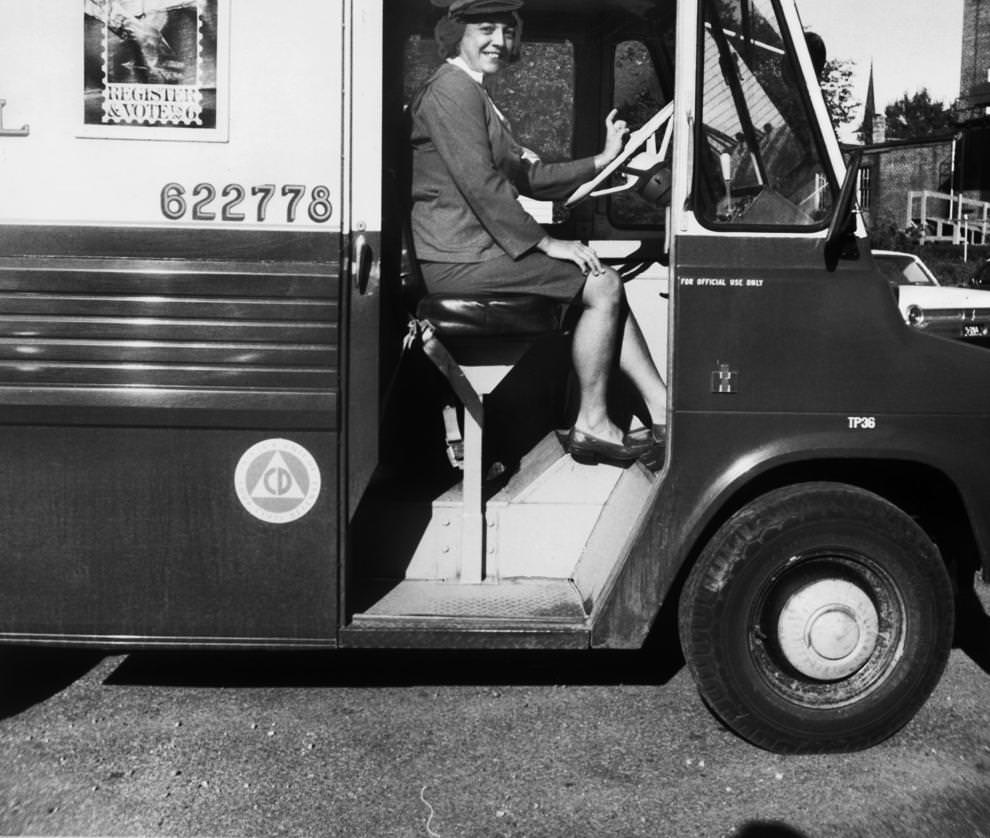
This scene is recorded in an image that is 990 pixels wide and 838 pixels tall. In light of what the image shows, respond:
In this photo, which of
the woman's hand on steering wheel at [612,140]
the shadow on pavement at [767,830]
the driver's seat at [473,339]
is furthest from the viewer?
the woman's hand on steering wheel at [612,140]

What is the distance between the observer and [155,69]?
13.1 ft

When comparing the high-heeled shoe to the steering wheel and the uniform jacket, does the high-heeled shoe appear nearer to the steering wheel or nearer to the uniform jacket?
the uniform jacket

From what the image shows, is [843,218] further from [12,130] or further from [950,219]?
[950,219]

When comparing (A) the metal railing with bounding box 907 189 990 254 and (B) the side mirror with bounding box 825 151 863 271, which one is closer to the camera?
(B) the side mirror with bounding box 825 151 863 271

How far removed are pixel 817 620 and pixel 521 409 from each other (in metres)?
1.48

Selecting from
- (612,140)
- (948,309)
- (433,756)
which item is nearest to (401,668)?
(433,756)

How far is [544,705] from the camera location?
4.89 meters

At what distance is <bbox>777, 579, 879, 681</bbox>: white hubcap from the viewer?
4.36 meters

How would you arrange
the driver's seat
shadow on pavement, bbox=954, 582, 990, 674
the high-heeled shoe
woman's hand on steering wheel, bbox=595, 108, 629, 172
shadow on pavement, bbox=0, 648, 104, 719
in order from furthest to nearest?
shadow on pavement, bbox=954, 582, 990, 674, woman's hand on steering wheel, bbox=595, 108, 629, 172, shadow on pavement, bbox=0, 648, 104, 719, the high-heeled shoe, the driver's seat

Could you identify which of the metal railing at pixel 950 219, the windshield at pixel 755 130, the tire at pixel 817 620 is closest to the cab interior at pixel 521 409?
the tire at pixel 817 620

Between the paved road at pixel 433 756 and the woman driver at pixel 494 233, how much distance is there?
3.29 ft

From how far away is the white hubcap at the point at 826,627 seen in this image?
14.3 feet

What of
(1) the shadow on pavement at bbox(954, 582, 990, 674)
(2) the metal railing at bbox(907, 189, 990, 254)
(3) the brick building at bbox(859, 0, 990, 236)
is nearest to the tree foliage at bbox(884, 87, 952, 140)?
(3) the brick building at bbox(859, 0, 990, 236)

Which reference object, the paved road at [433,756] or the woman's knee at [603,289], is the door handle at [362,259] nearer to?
the woman's knee at [603,289]
